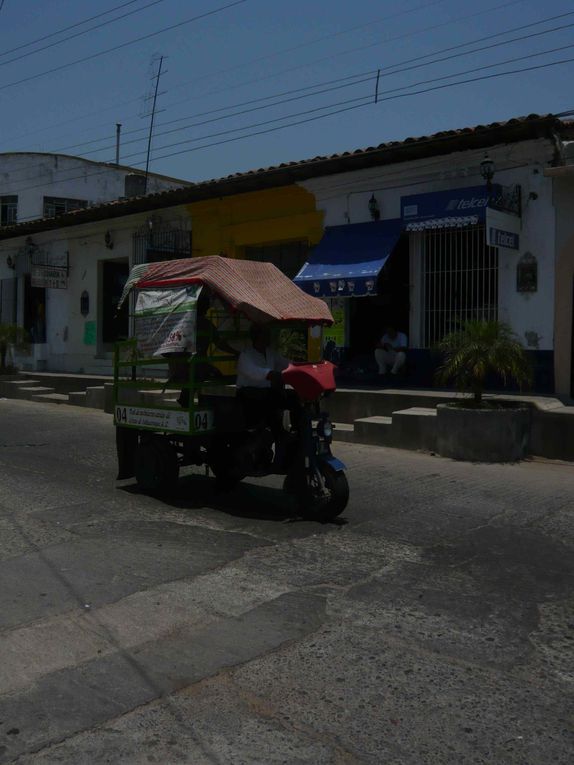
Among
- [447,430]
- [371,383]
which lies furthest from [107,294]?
[447,430]

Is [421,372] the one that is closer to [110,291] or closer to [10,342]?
[110,291]

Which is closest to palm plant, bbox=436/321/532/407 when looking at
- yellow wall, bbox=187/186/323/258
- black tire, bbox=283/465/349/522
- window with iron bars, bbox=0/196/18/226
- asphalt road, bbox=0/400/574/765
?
asphalt road, bbox=0/400/574/765

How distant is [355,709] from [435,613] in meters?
1.34

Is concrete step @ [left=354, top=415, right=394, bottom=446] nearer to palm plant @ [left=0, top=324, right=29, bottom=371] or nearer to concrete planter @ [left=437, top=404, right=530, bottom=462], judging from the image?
concrete planter @ [left=437, top=404, right=530, bottom=462]

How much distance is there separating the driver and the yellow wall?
8393 millimetres

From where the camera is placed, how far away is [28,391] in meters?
19.2

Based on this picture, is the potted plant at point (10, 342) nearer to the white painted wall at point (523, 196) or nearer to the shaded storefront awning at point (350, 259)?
the shaded storefront awning at point (350, 259)

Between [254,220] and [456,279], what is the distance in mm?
5066

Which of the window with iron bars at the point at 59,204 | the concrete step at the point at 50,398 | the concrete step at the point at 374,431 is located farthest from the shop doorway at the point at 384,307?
the window with iron bars at the point at 59,204

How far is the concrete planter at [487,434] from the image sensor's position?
1035cm

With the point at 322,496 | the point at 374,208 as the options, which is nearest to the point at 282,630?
the point at 322,496

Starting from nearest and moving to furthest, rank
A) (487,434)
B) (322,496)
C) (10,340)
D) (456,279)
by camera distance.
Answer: (322,496) → (487,434) → (456,279) → (10,340)

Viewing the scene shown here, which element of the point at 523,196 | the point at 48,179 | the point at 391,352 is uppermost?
the point at 48,179

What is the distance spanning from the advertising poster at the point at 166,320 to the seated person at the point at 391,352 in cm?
705
